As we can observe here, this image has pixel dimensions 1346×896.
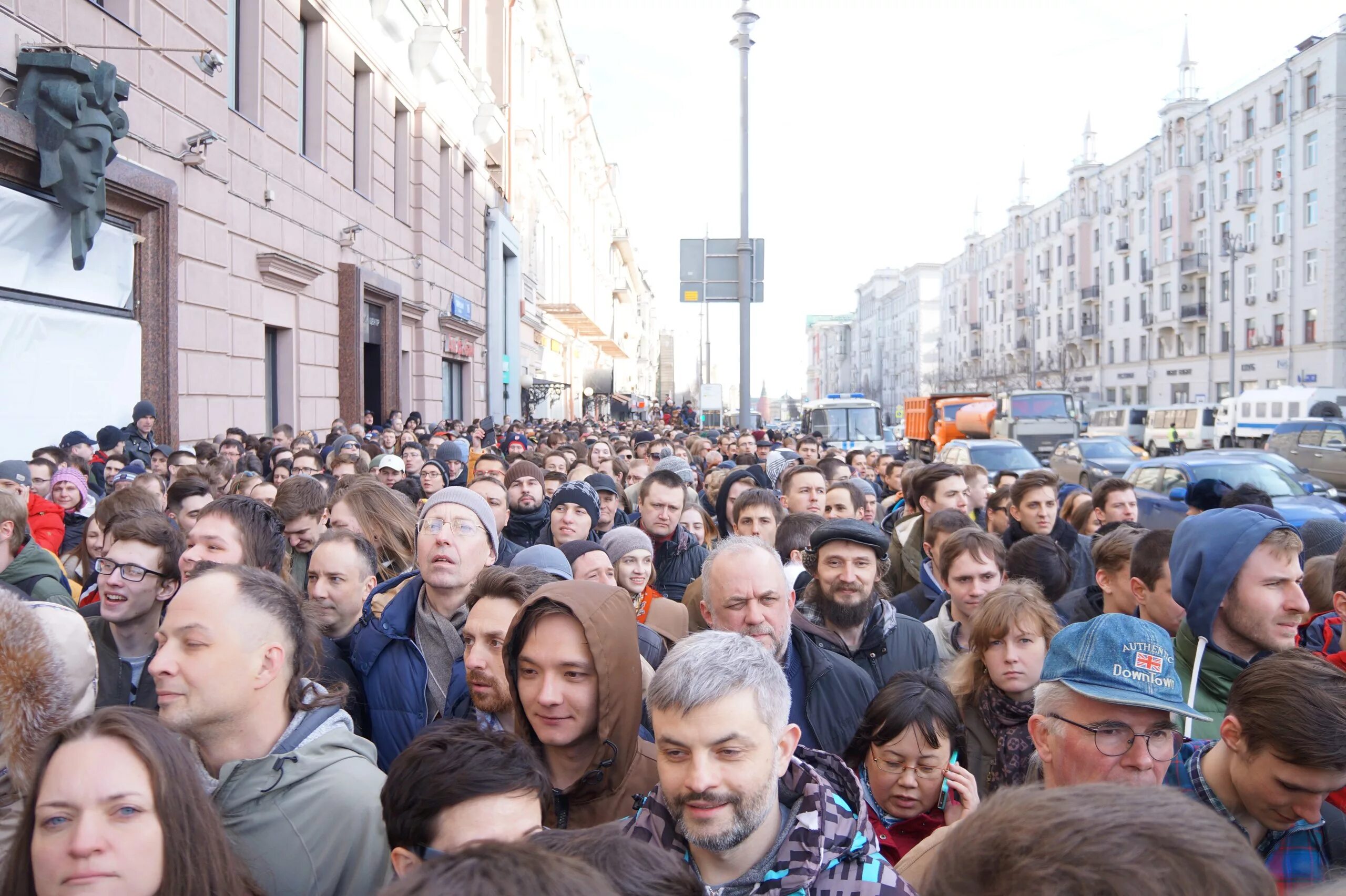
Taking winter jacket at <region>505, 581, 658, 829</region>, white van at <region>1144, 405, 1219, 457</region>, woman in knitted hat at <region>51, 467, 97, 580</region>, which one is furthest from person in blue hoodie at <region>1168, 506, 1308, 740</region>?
white van at <region>1144, 405, 1219, 457</region>

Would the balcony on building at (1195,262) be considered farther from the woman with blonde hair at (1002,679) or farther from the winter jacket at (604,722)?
the winter jacket at (604,722)

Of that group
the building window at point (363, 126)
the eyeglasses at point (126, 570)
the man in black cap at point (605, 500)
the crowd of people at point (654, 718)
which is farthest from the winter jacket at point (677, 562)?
the building window at point (363, 126)

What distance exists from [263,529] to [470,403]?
1056 inches

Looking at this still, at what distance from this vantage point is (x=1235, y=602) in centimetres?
372

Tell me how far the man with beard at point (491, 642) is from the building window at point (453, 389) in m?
24.9

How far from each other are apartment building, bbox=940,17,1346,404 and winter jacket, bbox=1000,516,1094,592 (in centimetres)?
5277

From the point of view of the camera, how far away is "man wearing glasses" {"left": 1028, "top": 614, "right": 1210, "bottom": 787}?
107 inches

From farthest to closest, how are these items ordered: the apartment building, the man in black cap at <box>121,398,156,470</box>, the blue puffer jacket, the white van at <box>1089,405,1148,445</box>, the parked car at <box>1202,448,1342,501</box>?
the apartment building → the white van at <box>1089,405,1148,445</box> → the parked car at <box>1202,448,1342,501</box> → the man in black cap at <box>121,398,156,470</box> → the blue puffer jacket

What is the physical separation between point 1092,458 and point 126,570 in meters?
25.2

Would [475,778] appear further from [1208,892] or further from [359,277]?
[359,277]

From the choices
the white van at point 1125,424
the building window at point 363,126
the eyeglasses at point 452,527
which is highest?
the building window at point 363,126

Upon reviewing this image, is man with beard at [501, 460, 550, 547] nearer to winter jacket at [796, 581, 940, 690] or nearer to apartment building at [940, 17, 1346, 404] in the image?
winter jacket at [796, 581, 940, 690]

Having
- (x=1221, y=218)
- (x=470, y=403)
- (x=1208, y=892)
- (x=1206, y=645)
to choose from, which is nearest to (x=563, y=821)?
(x=1208, y=892)

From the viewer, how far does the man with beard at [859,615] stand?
4.46 m
